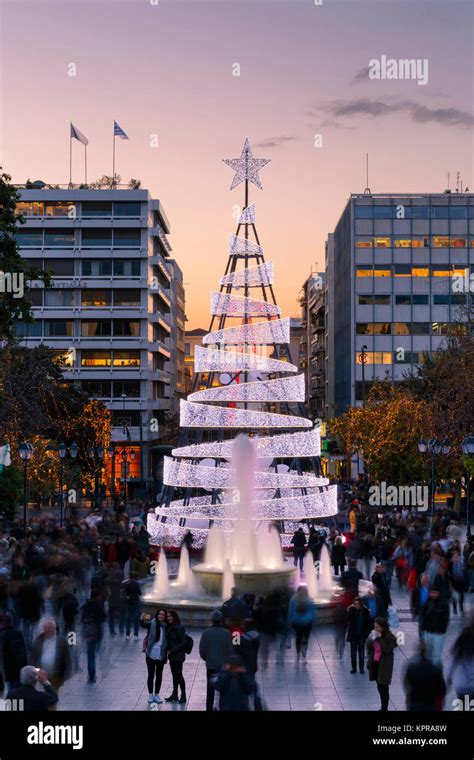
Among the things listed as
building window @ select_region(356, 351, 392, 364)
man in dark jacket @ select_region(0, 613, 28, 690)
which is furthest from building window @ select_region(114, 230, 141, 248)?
man in dark jacket @ select_region(0, 613, 28, 690)

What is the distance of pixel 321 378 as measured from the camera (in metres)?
135

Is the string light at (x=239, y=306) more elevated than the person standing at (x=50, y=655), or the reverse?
the string light at (x=239, y=306)

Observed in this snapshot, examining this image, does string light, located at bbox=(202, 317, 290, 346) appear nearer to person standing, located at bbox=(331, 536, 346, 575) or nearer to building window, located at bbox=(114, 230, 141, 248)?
person standing, located at bbox=(331, 536, 346, 575)

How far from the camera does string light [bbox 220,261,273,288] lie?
40.5 meters

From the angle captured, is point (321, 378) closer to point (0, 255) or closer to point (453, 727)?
point (0, 255)

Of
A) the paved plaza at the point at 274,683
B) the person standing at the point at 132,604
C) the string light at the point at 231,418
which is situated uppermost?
the string light at the point at 231,418

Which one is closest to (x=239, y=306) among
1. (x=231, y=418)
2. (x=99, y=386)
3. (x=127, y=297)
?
(x=231, y=418)

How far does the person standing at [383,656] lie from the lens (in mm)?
14977

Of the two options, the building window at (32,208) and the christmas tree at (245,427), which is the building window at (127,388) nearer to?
the building window at (32,208)

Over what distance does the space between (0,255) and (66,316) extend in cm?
5924

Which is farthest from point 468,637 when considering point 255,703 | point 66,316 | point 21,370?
point 66,316

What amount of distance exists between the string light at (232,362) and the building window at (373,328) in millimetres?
55137

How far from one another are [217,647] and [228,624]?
1221 millimetres

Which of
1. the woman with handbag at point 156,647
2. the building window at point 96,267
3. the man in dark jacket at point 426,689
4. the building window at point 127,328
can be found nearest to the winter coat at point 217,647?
the woman with handbag at point 156,647
